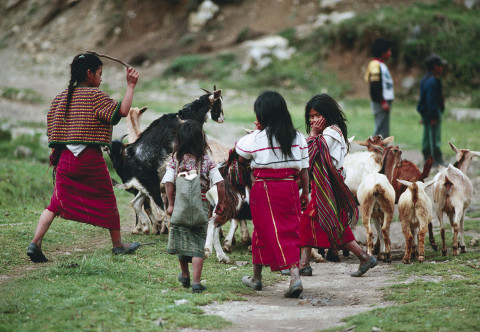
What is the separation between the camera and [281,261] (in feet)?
19.2

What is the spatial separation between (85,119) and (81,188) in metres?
0.74

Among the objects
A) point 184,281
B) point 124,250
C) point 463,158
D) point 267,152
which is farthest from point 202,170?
point 463,158

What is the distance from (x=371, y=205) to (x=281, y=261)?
1.98 meters

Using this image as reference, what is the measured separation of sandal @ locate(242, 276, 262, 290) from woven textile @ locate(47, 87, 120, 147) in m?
2.05

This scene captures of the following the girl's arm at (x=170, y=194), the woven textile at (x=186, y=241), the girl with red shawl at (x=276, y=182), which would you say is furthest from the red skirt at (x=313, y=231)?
the girl's arm at (x=170, y=194)

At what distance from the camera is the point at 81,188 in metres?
6.79

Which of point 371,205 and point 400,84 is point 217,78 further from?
point 371,205

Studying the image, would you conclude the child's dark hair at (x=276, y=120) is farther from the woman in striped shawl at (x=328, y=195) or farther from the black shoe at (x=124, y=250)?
the black shoe at (x=124, y=250)

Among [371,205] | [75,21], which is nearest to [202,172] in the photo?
[371,205]

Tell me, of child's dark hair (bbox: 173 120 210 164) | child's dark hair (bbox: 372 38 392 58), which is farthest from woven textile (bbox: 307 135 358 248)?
child's dark hair (bbox: 372 38 392 58)

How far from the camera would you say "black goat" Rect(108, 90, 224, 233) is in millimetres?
8695

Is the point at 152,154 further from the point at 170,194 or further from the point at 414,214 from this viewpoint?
the point at 414,214

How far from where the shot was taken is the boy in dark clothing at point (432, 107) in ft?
43.3

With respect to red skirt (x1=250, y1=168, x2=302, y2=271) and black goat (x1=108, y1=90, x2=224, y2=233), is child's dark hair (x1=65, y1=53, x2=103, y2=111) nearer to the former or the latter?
black goat (x1=108, y1=90, x2=224, y2=233)
